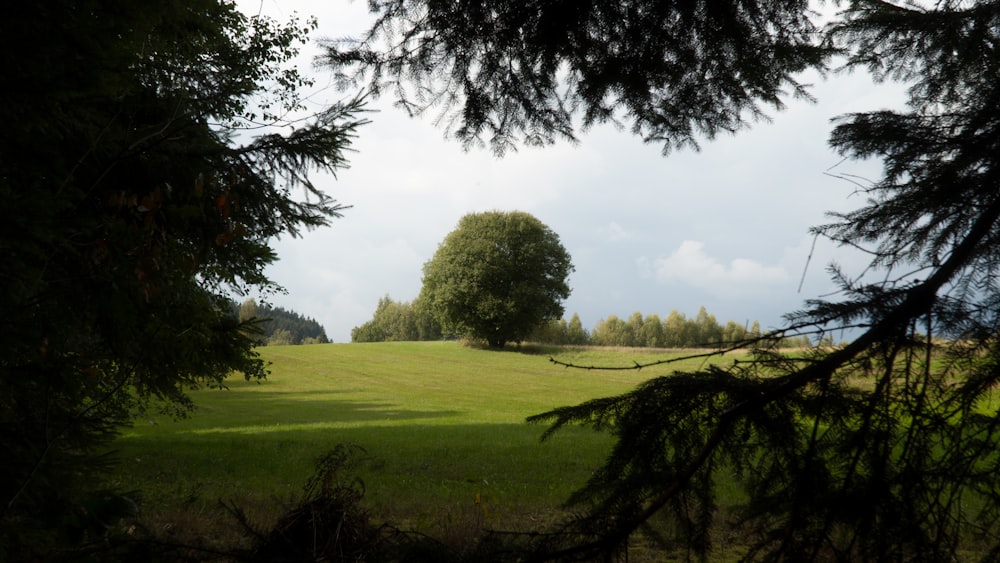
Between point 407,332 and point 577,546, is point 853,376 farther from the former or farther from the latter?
point 407,332

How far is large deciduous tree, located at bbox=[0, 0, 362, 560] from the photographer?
2.15 meters

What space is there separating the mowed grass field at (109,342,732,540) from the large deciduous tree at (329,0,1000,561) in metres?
2.07

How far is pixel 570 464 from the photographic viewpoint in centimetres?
916

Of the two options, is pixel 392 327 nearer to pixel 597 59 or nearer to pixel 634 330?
pixel 634 330

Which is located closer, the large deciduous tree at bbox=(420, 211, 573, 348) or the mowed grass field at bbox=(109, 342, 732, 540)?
the mowed grass field at bbox=(109, 342, 732, 540)

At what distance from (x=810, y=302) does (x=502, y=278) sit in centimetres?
3384

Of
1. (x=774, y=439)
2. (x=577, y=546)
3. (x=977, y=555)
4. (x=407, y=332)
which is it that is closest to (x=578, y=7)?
(x=774, y=439)

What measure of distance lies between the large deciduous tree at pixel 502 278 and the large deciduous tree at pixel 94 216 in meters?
29.3

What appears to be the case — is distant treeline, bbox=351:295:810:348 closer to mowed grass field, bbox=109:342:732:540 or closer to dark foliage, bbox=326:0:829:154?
mowed grass field, bbox=109:342:732:540

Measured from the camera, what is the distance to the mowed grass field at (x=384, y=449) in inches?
245

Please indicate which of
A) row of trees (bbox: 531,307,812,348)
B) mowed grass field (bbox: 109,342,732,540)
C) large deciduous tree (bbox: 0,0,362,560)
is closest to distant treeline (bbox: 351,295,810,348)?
row of trees (bbox: 531,307,812,348)

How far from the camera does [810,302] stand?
220 cm

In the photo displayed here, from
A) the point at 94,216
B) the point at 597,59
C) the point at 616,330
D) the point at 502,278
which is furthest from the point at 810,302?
the point at 616,330

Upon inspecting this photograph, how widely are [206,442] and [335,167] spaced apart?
856 centimetres
